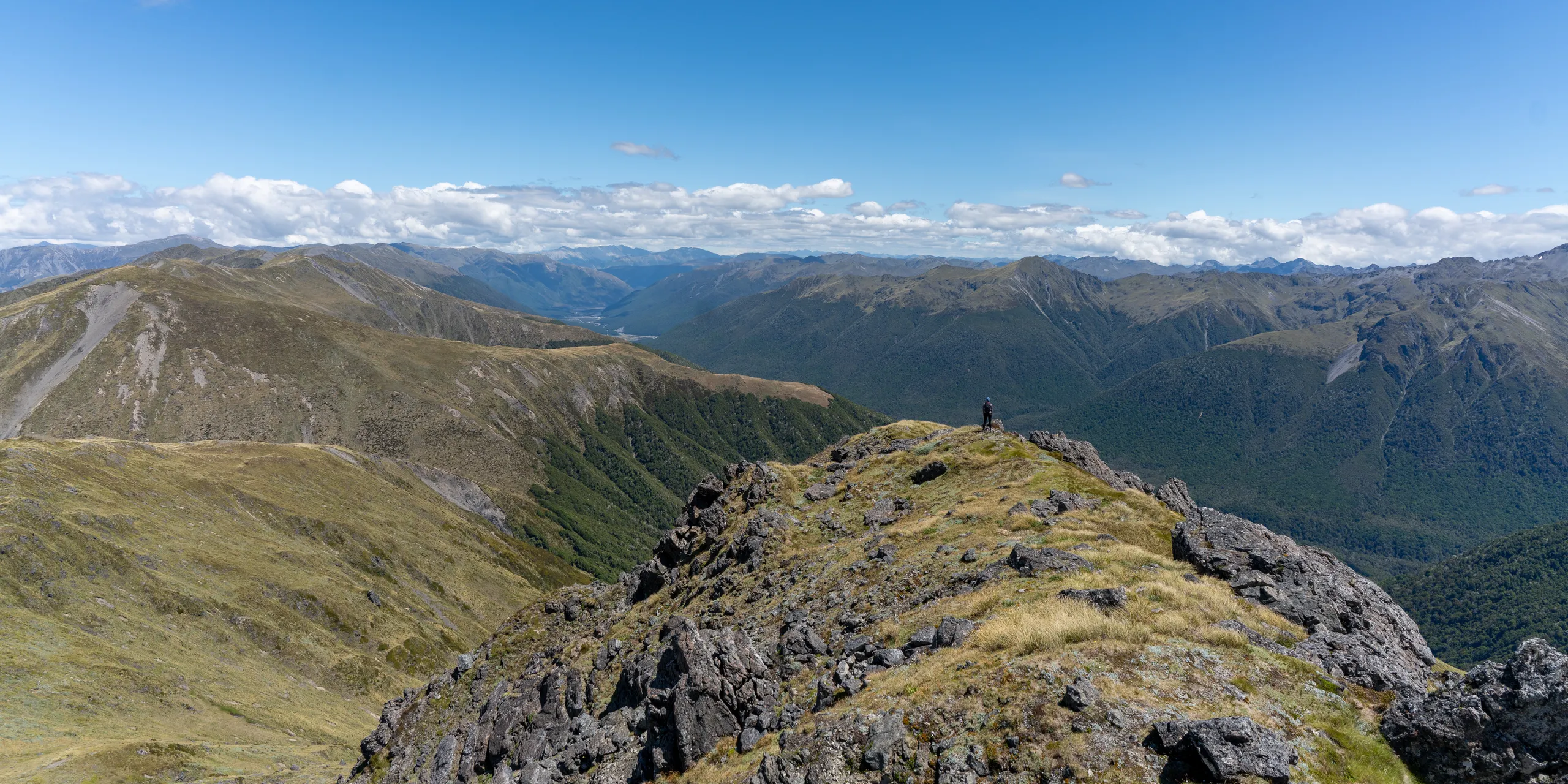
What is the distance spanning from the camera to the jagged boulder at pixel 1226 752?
16984 mm

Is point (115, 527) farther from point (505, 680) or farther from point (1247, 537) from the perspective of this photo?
point (1247, 537)

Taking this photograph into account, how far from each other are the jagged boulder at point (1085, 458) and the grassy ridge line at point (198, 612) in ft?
252

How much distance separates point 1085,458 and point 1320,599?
116 feet

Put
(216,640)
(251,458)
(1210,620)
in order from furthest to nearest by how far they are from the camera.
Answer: (251,458) → (216,640) → (1210,620)

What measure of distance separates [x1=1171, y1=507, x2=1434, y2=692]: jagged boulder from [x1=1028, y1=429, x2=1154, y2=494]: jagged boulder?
22.8 metres

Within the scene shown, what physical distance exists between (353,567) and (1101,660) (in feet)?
522

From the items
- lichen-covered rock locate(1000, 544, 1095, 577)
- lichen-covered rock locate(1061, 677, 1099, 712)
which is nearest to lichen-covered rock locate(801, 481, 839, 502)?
lichen-covered rock locate(1000, 544, 1095, 577)

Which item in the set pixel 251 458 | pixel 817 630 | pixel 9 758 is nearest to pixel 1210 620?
pixel 817 630

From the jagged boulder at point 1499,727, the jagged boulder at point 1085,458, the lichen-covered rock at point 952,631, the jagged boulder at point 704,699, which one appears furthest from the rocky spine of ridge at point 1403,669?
the jagged boulder at point 1085,458

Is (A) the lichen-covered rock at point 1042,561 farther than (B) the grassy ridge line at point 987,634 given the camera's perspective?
Yes

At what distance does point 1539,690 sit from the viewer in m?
17.1

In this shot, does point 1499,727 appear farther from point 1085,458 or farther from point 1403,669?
point 1085,458

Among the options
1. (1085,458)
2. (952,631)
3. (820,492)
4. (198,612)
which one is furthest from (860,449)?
Answer: (198,612)

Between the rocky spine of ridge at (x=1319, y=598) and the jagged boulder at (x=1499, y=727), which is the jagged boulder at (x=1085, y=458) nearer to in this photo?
the rocky spine of ridge at (x=1319, y=598)
